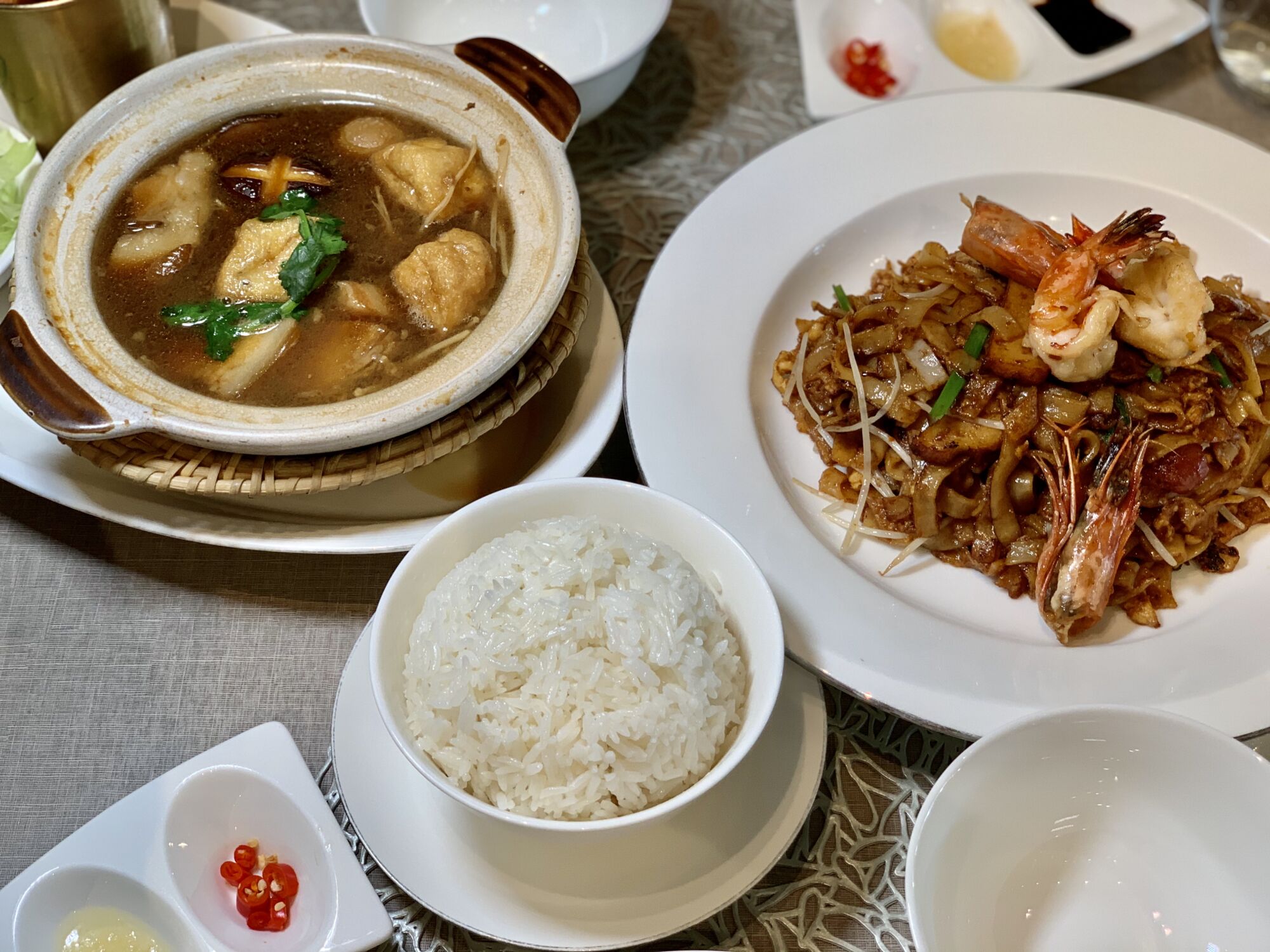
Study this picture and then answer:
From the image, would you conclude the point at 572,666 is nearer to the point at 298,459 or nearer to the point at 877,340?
the point at 298,459

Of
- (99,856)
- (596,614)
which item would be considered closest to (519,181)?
(596,614)

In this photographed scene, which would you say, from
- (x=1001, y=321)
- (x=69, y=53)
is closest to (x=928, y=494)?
(x=1001, y=321)

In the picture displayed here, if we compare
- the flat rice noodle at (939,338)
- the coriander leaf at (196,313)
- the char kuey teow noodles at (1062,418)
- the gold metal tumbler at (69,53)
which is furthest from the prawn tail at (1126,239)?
the gold metal tumbler at (69,53)

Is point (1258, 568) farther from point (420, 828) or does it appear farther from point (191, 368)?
point (191, 368)

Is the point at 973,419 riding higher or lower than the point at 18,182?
lower

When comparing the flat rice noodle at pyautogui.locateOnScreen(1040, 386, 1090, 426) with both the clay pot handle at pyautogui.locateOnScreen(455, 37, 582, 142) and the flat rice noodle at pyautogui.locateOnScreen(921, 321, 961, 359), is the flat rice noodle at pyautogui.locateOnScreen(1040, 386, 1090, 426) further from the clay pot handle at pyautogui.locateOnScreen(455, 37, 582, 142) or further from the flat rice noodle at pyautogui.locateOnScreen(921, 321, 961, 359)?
the clay pot handle at pyautogui.locateOnScreen(455, 37, 582, 142)

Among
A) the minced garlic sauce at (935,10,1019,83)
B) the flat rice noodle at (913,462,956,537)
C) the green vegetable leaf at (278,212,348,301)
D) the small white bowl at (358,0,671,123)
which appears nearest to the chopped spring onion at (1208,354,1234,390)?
the flat rice noodle at (913,462,956,537)

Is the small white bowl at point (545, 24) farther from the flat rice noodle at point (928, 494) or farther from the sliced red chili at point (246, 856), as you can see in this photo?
the sliced red chili at point (246, 856)
